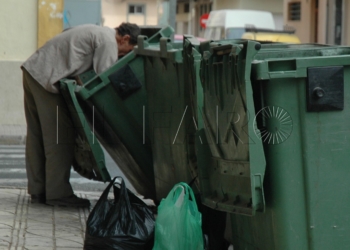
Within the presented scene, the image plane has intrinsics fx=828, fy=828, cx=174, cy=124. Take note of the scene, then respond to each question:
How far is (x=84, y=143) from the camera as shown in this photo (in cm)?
645

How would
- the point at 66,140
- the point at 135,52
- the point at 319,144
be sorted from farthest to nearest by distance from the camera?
the point at 66,140 → the point at 135,52 → the point at 319,144

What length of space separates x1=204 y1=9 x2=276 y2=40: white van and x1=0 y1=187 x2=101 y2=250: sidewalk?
22251 millimetres

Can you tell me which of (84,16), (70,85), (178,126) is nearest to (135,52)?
(70,85)

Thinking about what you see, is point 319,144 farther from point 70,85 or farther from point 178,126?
point 70,85

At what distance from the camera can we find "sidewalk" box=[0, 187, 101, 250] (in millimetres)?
5297

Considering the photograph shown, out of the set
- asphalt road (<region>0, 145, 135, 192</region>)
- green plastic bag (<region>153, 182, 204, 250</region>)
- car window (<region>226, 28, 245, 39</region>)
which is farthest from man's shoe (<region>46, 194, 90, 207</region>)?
car window (<region>226, 28, 245, 39</region>)

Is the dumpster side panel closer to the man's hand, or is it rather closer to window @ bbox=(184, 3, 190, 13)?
the man's hand

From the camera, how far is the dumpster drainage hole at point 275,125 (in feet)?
13.0

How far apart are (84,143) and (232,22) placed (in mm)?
23680

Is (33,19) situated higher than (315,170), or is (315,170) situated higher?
(33,19)

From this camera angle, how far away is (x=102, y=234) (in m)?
4.86

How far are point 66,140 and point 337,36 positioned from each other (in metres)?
22.0

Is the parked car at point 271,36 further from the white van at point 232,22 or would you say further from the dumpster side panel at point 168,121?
the dumpster side panel at point 168,121

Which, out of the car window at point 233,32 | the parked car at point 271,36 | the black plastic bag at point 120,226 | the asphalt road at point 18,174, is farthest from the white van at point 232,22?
the black plastic bag at point 120,226
